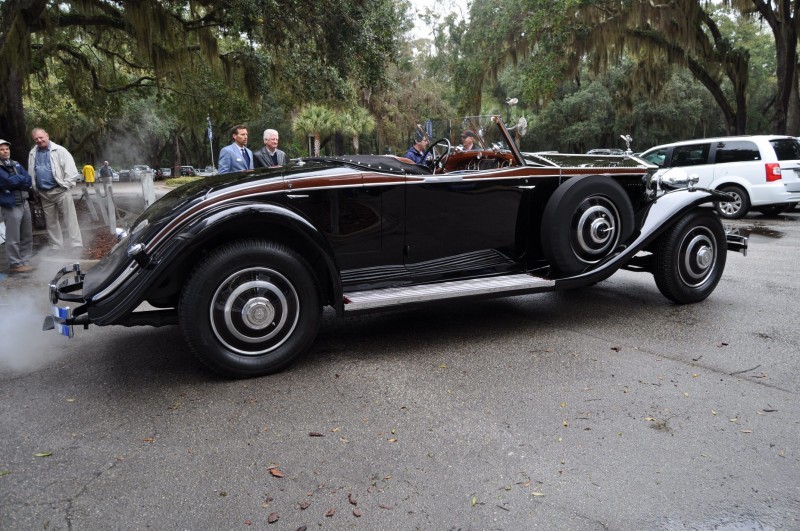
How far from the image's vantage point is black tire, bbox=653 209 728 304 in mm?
5270

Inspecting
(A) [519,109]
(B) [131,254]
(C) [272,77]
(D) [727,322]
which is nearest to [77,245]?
(C) [272,77]

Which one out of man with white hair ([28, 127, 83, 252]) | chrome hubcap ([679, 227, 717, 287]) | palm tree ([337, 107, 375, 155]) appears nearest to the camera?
chrome hubcap ([679, 227, 717, 287])

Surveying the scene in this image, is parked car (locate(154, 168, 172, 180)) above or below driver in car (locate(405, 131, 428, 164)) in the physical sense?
below

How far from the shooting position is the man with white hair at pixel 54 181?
28.3ft

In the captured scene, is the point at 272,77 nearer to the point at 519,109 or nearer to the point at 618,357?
the point at 618,357

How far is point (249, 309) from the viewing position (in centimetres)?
377

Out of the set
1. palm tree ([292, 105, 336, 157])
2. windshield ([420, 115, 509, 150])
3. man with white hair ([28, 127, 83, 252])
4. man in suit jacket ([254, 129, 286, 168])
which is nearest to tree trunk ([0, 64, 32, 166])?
man with white hair ([28, 127, 83, 252])

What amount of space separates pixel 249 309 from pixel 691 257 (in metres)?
3.91

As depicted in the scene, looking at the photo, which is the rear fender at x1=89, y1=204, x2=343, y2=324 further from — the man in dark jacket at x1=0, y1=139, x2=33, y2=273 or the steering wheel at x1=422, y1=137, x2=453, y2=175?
the man in dark jacket at x1=0, y1=139, x2=33, y2=273

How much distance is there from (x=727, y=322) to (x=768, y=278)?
2.18 m

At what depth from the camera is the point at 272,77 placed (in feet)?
42.8

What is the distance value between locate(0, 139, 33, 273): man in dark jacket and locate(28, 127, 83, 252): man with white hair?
2.47 feet

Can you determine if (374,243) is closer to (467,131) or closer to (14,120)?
(467,131)

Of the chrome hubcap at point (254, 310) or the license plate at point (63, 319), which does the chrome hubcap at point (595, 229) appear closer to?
the chrome hubcap at point (254, 310)
